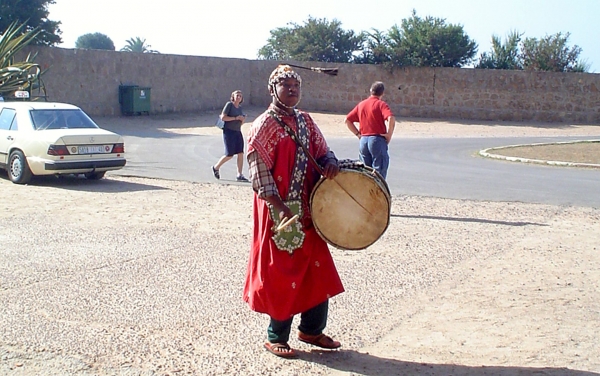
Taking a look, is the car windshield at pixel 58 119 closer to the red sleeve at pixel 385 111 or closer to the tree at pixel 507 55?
the red sleeve at pixel 385 111

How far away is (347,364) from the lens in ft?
15.8

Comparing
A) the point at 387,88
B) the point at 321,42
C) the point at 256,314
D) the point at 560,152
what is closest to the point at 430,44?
the point at 387,88

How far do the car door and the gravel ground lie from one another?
2913 millimetres

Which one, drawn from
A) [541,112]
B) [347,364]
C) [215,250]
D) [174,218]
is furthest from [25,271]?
[541,112]

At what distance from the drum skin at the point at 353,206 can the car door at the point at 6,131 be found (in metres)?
9.70

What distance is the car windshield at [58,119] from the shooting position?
13.1 meters

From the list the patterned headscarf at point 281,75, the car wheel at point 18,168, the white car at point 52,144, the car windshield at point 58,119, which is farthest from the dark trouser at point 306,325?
the car windshield at point 58,119

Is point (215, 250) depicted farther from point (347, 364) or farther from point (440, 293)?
point (347, 364)

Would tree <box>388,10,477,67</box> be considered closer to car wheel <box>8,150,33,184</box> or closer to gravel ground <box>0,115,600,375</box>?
car wheel <box>8,150,33,184</box>

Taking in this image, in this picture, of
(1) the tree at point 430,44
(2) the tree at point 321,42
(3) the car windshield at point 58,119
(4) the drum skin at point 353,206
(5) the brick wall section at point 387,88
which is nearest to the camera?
(4) the drum skin at point 353,206

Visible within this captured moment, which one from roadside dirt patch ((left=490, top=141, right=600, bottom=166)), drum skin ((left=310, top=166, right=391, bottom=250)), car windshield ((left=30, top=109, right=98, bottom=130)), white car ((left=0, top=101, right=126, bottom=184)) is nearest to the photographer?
drum skin ((left=310, top=166, right=391, bottom=250))

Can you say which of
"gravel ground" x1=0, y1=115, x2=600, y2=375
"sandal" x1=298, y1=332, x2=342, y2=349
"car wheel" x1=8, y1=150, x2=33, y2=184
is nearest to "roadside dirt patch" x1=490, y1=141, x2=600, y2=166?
"gravel ground" x1=0, y1=115, x2=600, y2=375

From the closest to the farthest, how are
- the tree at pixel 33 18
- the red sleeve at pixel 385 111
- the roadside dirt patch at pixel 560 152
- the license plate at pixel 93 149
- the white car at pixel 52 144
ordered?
the red sleeve at pixel 385 111 < the white car at pixel 52 144 < the license plate at pixel 93 149 < the roadside dirt patch at pixel 560 152 < the tree at pixel 33 18

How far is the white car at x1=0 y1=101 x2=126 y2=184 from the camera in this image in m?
12.4
